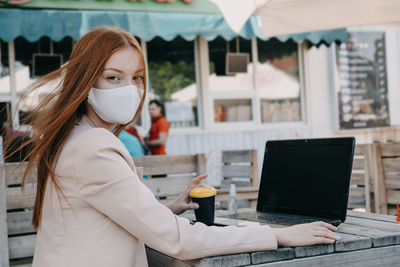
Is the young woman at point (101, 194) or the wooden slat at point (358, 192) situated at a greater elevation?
the young woman at point (101, 194)

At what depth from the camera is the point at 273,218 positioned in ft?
6.05

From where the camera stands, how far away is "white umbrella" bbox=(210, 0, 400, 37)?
3982 mm

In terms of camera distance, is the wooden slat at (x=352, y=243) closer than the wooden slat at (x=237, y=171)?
Yes

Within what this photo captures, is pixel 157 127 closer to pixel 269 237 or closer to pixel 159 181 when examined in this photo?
pixel 159 181

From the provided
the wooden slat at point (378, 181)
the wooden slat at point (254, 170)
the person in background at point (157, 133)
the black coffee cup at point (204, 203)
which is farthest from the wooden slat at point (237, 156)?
the black coffee cup at point (204, 203)

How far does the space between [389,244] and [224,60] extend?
6.27m

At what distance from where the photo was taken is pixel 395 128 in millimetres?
8383

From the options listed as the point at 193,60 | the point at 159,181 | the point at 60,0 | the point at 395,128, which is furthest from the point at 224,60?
the point at 159,181

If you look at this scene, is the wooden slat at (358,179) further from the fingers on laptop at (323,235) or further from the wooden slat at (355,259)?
the fingers on laptop at (323,235)

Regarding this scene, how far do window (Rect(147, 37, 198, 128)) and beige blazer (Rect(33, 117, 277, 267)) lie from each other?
19.3 feet

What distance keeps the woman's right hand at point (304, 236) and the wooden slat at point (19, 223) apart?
5.02 feet

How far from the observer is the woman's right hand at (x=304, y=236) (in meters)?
1.37

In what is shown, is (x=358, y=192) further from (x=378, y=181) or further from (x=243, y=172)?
(x=243, y=172)

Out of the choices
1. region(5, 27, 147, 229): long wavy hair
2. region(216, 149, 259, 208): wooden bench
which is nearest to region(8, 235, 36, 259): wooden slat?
region(5, 27, 147, 229): long wavy hair
